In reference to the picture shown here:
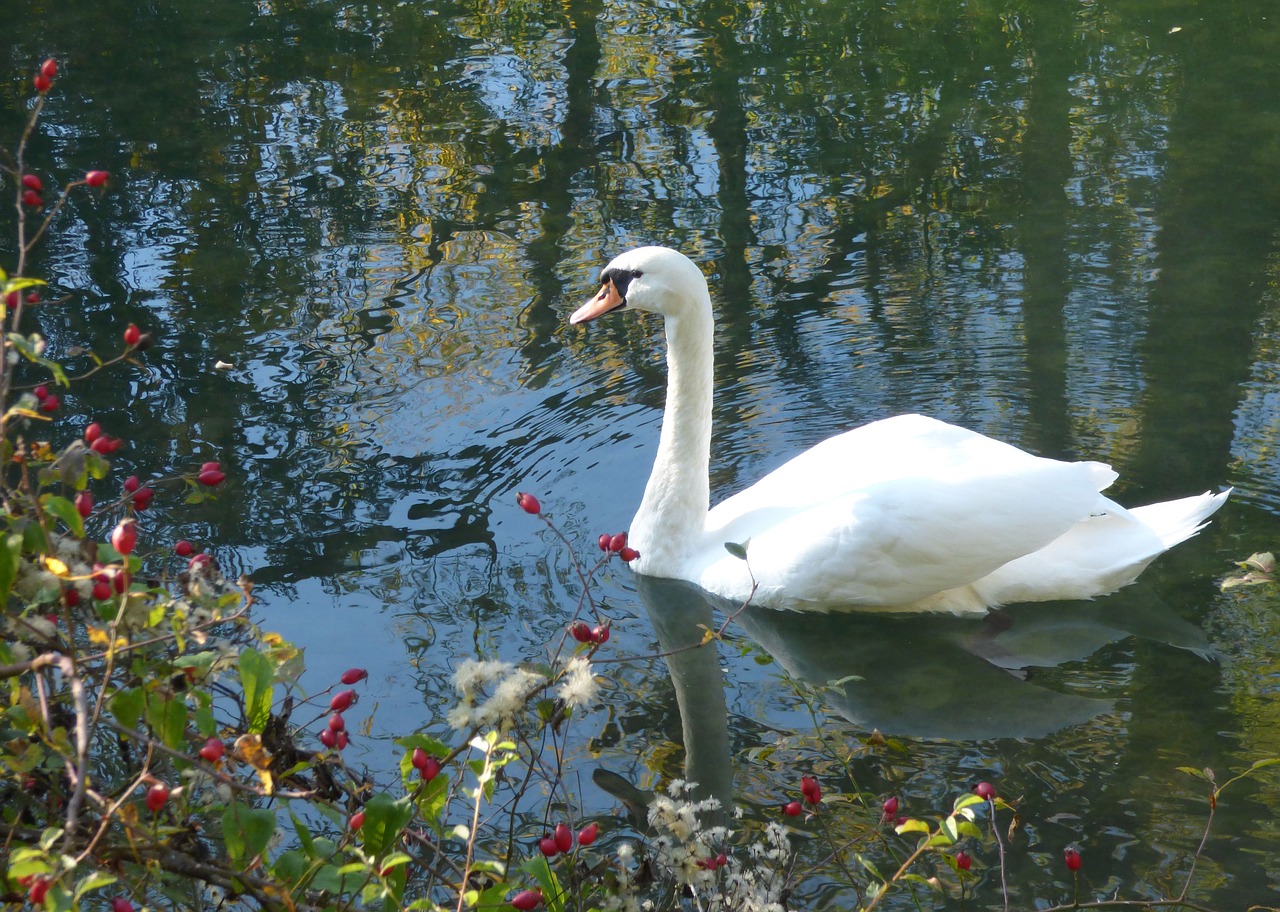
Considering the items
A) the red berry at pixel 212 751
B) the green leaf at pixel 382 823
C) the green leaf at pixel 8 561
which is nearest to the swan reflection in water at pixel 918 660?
the green leaf at pixel 382 823

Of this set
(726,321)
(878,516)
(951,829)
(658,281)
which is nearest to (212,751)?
(951,829)

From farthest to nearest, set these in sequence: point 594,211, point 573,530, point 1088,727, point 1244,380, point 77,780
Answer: point 594,211, point 1244,380, point 573,530, point 1088,727, point 77,780

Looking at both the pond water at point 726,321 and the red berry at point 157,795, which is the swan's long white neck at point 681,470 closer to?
the pond water at point 726,321

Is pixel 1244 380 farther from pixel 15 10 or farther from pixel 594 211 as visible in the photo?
pixel 15 10

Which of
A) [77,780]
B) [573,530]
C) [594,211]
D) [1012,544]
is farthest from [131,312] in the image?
[77,780]

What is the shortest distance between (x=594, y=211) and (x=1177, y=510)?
481 centimetres

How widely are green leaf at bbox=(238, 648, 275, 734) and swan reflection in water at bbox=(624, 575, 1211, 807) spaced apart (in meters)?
1.91

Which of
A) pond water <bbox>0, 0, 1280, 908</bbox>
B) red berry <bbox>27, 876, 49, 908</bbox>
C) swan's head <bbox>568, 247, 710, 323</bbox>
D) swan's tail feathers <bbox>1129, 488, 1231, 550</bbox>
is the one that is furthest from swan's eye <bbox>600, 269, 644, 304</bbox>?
red berry <bbox>27, 876, 49, 908</bbox>

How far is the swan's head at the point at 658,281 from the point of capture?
525cm

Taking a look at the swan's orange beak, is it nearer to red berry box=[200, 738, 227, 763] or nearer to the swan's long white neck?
the swan's long white neck

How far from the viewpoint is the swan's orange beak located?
→ 5.43 metres

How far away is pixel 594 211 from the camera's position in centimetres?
883

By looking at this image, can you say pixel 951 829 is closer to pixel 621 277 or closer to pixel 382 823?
pixel 382 823

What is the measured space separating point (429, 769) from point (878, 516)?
2686 millimetres
